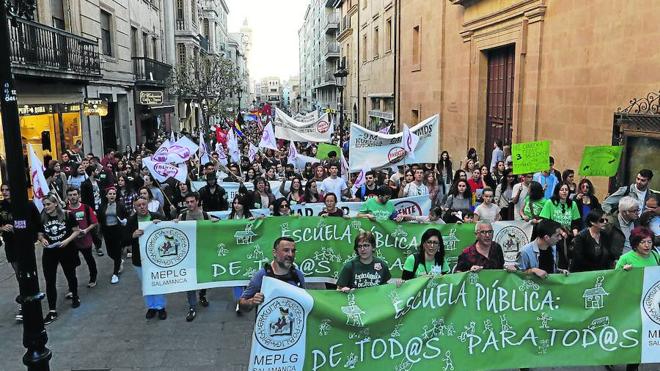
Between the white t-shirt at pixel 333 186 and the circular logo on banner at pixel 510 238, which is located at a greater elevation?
the white t-shirt at pixel 333 186

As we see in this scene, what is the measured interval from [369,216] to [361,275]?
2.16m

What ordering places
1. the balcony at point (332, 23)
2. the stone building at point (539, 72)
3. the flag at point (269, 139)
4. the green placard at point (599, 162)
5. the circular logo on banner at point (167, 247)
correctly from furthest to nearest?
the balcony at point (332, 23), the flag at point (269, 139), the stone building at point (539, 72), the green placard at point (599, 162), the circular logo on banner at point (167, 247)

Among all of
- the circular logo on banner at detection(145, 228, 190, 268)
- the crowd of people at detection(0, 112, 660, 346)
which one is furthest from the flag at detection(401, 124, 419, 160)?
the circular logo on banner at detection(145, 228, 190, 268)

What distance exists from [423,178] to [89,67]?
13.0 m

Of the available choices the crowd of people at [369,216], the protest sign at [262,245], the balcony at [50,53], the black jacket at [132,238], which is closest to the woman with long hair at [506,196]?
the crowd of people at [369,216]

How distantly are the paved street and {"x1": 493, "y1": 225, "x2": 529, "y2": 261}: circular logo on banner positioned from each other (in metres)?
1.99

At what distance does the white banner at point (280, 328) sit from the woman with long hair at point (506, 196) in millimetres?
5962

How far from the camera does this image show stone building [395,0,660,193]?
9688mm

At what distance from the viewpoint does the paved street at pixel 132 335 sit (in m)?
5.79

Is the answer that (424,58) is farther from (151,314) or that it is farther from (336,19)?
(336,19)

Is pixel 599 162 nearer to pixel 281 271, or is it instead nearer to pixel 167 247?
pixel 281 271

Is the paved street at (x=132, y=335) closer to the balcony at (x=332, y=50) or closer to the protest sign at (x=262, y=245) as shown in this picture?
the protest sign at (x=262, y=245)

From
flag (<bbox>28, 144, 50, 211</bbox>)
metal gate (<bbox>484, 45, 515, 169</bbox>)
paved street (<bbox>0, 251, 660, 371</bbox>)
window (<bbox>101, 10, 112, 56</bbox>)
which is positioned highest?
window (<bbox>101, 10, 112, 56</bbox>)

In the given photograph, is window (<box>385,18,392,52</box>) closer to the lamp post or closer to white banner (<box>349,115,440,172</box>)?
white banner (<box>349,115,440,172</box>)
